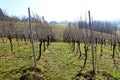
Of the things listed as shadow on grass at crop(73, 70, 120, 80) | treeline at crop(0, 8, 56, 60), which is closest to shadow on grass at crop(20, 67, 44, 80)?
shadow on grass at crop(73, 70, 120, 80)

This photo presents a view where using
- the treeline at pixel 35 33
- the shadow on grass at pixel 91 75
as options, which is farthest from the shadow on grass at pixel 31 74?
the treeline at pixel 35 33

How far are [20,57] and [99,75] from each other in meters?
13.5

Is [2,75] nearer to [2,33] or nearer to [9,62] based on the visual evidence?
[9,62]

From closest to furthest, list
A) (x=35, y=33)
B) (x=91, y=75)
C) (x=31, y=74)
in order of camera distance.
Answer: (x=31, y=74)
(x=91, y=75)
(x=35, y=33)

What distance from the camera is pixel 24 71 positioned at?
26.2 meters

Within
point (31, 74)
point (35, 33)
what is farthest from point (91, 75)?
point (35, 33)

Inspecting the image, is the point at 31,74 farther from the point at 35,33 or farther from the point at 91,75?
the point at 35,33

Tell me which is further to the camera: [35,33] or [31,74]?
[35,33]

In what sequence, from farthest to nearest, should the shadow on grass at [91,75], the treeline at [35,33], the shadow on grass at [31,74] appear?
the treeline at [35,33] < the shadow on grass at [91,75] < the shadow on grass at [31,74]

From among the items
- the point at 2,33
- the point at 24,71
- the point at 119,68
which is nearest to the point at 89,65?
the point at 119,68

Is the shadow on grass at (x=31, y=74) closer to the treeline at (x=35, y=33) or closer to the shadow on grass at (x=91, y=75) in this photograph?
the shadow on grass at (x=91, y=75)

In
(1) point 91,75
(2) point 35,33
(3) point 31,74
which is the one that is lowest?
(1) point 91,75

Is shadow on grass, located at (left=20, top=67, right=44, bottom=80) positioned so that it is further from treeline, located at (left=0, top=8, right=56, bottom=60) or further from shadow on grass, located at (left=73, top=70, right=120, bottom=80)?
treeline, located at (left=0, top=8, right=56, bottom=60)

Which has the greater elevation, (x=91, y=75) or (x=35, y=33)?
(x=35, y=33)
